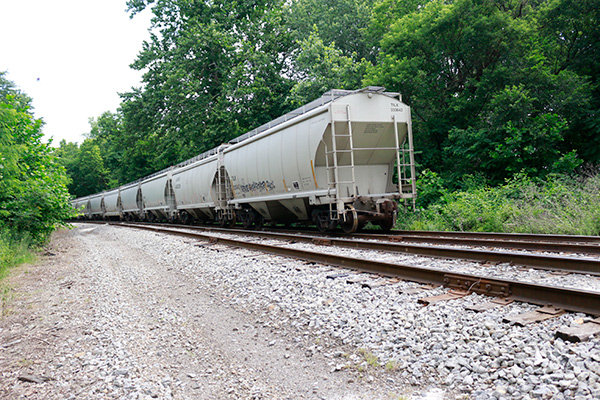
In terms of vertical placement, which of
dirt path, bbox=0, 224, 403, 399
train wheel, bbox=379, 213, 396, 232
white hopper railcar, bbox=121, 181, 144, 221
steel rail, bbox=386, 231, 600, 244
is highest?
white hopper railcar, bbox=121, 181, 144, 221

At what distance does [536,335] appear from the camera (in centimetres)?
325

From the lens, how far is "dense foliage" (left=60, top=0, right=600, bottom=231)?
13789 mm

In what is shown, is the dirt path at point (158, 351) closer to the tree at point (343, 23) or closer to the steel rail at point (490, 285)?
the steel rail at point (490, 285)

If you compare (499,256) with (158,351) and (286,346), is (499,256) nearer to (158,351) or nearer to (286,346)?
(286,346)

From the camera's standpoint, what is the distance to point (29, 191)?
12.0m

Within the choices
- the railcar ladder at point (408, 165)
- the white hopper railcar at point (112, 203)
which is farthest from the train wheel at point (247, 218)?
the white hopper railcar at point (112, 203)

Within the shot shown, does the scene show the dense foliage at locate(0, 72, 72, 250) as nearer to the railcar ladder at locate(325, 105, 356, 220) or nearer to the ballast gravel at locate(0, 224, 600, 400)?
the ballast gravel at locate(0, 224, 600, 400)

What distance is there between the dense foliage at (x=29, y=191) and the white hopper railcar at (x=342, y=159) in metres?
6.81

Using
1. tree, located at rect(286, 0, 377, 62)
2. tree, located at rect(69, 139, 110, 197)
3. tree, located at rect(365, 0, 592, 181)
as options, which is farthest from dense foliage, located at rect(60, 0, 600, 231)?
tree, located at rect(69, 139, 110, 197)

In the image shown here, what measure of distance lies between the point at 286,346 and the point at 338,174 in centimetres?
760

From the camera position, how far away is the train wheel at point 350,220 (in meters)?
10.8

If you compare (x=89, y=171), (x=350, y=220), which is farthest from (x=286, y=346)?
(x=89, y=171)

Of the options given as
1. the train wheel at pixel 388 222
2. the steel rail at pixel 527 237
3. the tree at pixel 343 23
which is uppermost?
the tree at pixel 343 23

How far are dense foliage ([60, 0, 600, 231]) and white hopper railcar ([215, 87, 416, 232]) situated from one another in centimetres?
430
